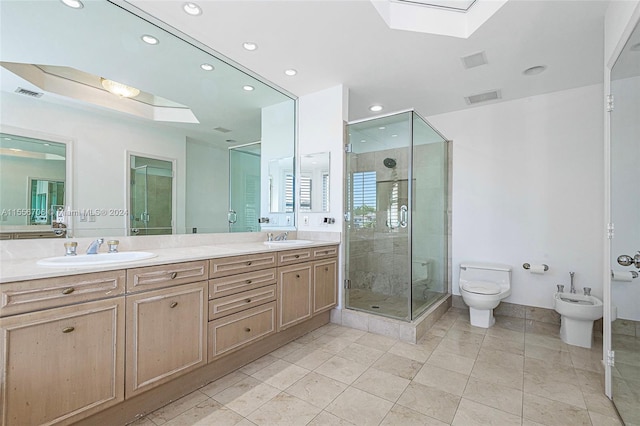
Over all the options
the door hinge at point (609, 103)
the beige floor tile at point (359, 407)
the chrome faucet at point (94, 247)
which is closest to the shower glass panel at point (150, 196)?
the chrome faucet at point (94, 247)

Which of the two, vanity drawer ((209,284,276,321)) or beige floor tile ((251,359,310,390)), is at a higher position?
vanity drawer ((209,284,276,321))

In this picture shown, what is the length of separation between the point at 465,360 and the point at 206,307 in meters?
2.09

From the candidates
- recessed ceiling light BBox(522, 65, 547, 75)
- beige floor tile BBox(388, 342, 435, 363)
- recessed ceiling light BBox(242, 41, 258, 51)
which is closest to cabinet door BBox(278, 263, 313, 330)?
beige floor tile BBox(388, 342, 435, 363)

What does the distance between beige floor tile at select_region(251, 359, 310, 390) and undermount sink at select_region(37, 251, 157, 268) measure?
1168mm

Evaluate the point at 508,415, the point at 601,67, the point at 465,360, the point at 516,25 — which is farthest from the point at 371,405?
the point at 601,67

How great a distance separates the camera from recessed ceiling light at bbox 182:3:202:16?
6.48 ft

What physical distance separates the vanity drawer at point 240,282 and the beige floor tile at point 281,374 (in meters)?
0.63

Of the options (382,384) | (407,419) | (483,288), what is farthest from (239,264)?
(483,288)

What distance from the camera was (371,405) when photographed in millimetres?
1779

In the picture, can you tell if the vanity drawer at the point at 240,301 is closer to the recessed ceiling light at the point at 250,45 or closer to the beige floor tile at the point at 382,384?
the beige floor tile at the point at 382,384

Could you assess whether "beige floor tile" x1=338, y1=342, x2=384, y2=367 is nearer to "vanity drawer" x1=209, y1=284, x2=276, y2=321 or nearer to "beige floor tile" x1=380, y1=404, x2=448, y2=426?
"beige floor tile" x1=380, y1=404, x2=448, y2=426

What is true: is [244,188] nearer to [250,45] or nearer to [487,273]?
[250,45]

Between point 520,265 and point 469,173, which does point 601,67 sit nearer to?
point 469,173

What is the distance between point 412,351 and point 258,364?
1.33 meters
